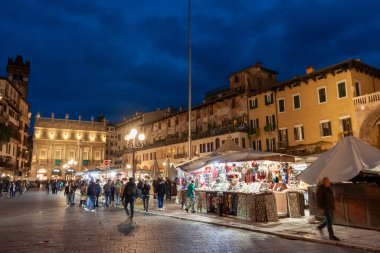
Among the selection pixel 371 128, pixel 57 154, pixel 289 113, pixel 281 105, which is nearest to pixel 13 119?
pixel 57 154

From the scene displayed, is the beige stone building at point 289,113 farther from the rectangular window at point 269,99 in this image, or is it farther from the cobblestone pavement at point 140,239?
the cobblestone pavement at point 140,239

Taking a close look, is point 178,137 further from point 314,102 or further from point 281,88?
point 314,102

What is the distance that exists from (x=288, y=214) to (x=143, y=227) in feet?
20.6

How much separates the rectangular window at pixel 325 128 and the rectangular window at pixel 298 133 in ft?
7.42

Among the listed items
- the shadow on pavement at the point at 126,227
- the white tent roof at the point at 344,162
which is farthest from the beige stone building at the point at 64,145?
the white tent roof at the point at 344,162

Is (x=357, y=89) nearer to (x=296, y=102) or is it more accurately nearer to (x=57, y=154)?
(x=296, y=102)

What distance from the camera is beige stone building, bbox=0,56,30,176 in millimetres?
46688

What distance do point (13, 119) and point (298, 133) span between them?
159 feet

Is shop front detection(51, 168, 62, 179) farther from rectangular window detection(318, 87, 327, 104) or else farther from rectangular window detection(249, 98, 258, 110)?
rectangular window detection(318, 87, 327, 104)

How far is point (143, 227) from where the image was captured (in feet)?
Answer: 39.1

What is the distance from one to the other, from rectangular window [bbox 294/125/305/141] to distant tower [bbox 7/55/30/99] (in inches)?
2484

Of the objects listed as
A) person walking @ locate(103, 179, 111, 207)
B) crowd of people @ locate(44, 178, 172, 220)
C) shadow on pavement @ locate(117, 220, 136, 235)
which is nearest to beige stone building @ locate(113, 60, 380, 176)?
crowd of people @ locate(44, 178, 172, 220)

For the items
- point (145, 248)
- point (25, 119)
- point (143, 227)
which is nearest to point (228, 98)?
point (143, 227)

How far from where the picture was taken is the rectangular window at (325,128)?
28859 millimetres
